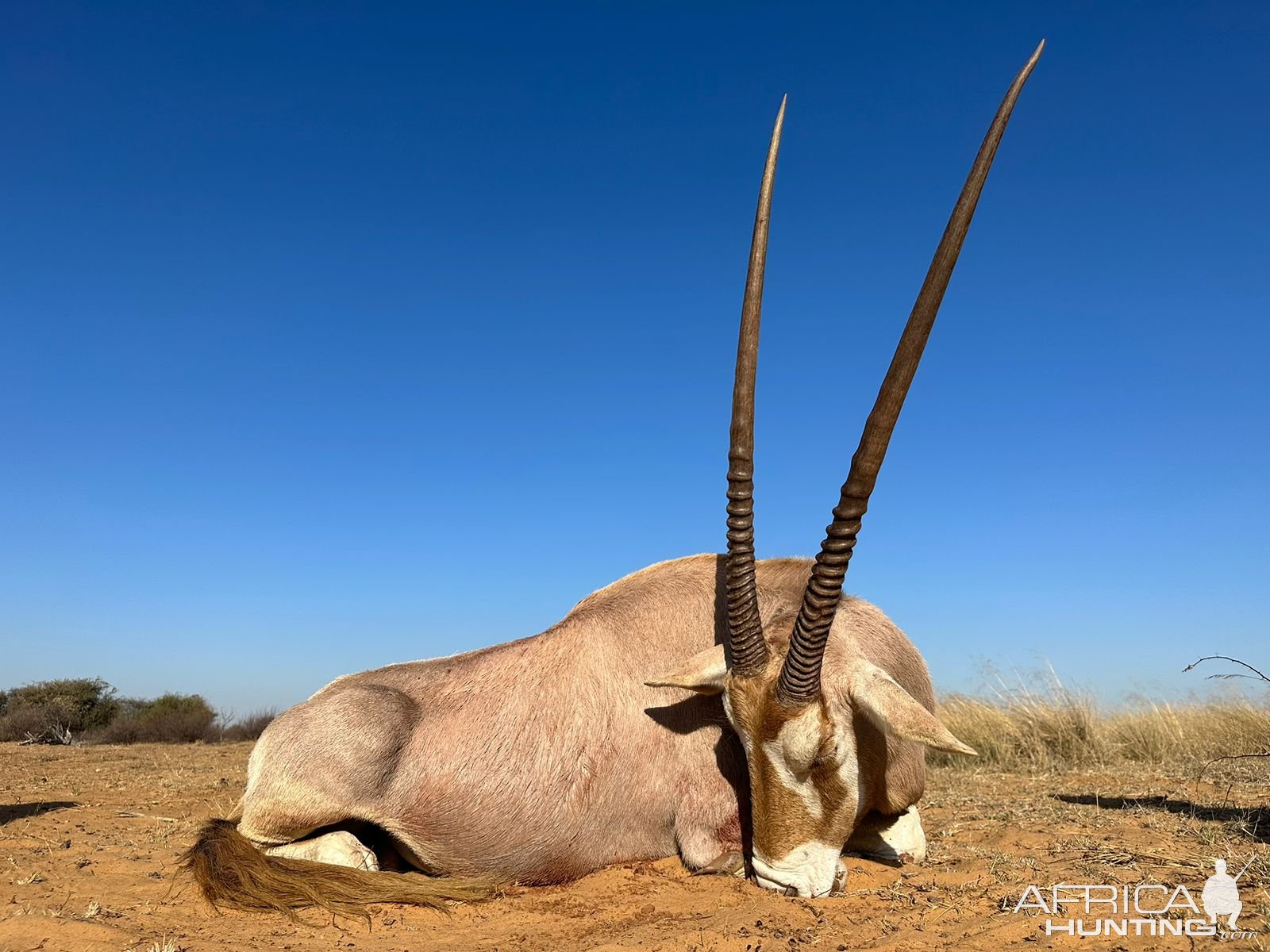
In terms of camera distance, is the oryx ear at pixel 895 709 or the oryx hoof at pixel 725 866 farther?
the oryx hoof at pixel 725 866

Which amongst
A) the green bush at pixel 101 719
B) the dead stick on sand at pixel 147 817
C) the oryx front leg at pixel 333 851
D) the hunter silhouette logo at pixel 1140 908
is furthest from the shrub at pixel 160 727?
the hunter silhouette logo at pixel 1140 908

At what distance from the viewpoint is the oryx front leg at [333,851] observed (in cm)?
469

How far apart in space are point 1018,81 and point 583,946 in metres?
4.20

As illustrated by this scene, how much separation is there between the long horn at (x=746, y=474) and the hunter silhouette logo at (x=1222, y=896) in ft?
6.65

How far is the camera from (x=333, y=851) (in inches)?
185

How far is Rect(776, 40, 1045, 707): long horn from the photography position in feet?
13.0

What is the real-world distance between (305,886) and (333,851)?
335 millimetres

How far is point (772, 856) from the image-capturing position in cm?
421

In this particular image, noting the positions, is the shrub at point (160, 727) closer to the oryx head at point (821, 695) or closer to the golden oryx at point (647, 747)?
the golden oryx at point (647, 747)

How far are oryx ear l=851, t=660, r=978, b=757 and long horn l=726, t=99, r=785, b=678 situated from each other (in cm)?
49

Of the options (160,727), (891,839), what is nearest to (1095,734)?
(891,839)

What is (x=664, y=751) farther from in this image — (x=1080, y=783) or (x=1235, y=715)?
(x=1235, y=715)

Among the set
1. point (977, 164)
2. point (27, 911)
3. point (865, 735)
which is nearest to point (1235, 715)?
point (865, 735)

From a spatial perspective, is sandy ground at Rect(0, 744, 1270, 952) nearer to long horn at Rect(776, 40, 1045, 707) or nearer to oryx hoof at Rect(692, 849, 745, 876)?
oryx hoof at Rect(692, 849, 745, 876)
